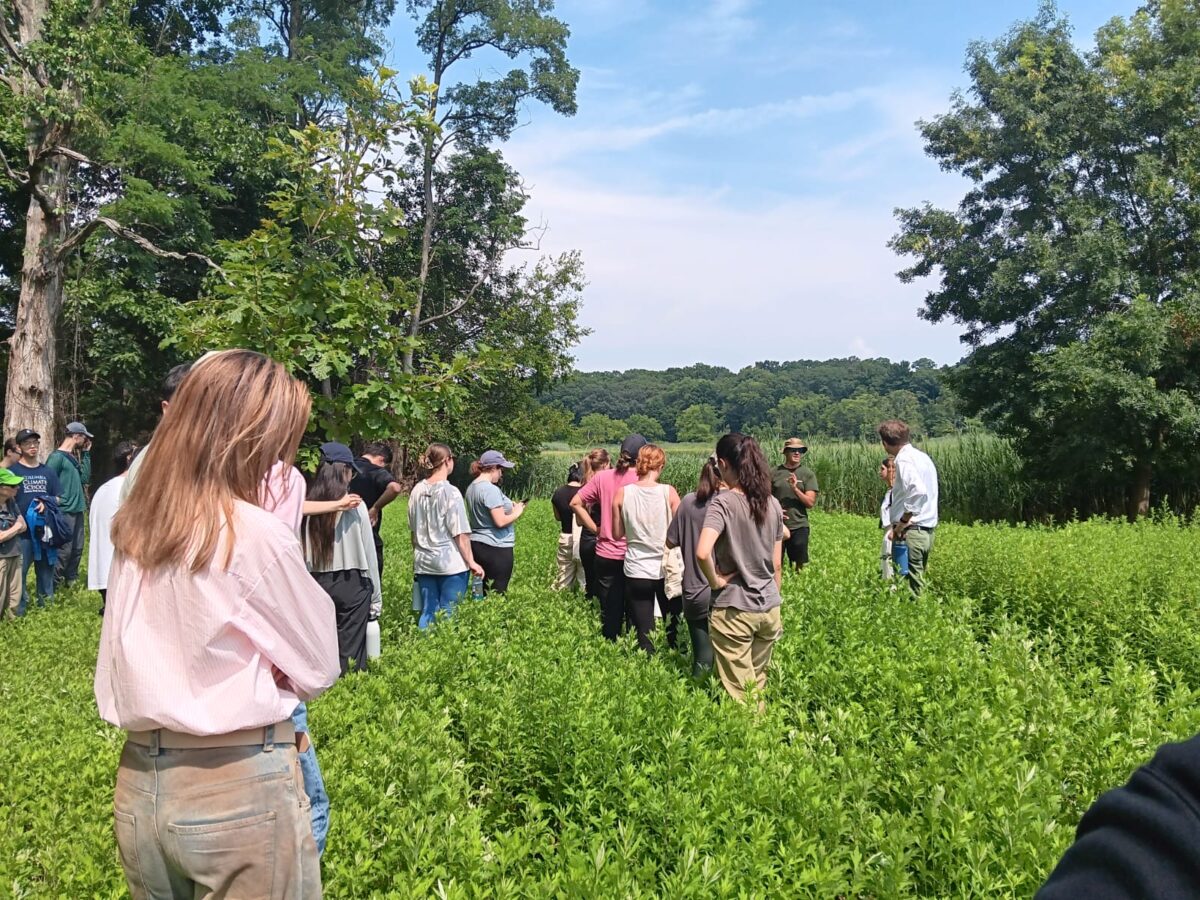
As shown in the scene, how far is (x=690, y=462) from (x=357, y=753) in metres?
28.7

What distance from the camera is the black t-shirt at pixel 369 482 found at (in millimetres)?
7434

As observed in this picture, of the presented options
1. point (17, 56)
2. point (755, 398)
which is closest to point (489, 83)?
point (17, 56)

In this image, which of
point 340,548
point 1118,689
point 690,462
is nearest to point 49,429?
point 340,548

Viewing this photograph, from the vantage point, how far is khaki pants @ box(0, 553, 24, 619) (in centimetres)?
977

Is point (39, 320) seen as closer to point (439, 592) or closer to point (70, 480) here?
point (70, 480)

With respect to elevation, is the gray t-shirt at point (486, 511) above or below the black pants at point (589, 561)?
above

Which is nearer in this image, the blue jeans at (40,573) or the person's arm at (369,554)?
the person's arm at (369,554)

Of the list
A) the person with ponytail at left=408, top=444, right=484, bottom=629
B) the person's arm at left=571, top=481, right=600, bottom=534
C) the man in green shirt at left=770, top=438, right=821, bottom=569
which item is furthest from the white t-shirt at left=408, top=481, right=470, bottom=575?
the man in green shirt at left=770, top=438, right=821, bottom=569

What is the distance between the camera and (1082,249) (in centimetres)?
2139

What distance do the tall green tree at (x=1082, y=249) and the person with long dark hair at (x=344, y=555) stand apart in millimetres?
18328

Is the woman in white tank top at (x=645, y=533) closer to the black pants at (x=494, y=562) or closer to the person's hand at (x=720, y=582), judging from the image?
the person's hand at (x=720, y=582)

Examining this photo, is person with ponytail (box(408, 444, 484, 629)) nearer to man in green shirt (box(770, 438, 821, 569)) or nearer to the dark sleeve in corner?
man in green shirt (box(770, 438, 821, 569))

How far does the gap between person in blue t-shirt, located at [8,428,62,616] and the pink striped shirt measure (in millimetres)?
9425

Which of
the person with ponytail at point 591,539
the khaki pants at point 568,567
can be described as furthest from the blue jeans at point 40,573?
the person with ponytail at point 591,539
